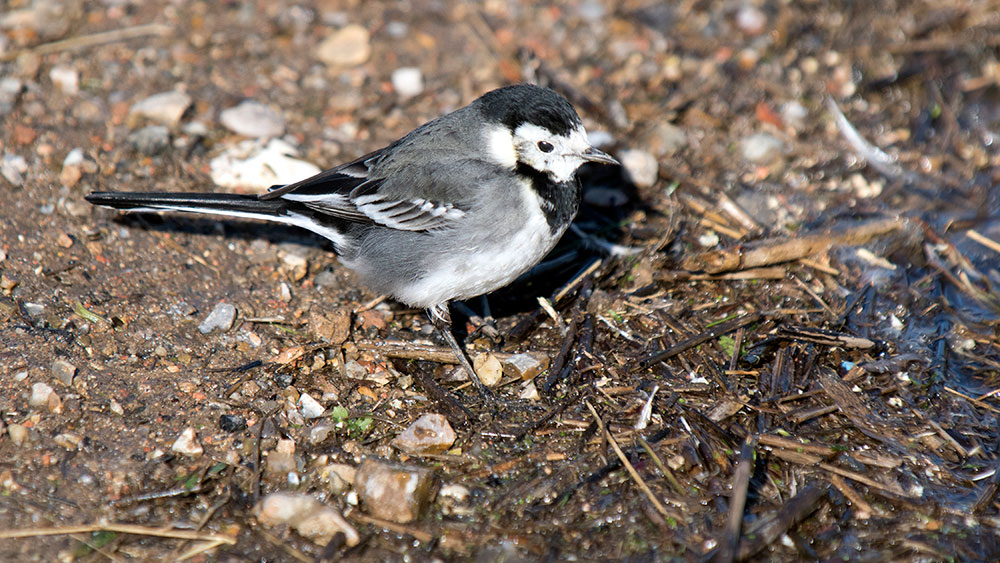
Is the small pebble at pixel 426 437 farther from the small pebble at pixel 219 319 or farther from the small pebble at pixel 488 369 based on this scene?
the small pebble at pixel 219 319

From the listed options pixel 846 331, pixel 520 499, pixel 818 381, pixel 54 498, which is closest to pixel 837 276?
pixel 846 331

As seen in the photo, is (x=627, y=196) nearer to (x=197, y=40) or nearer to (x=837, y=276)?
(x=837, y=276)

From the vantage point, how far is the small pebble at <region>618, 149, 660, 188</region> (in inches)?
240

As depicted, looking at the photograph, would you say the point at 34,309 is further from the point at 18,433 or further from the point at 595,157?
the point at 595,157

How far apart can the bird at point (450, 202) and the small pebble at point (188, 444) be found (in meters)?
1.35

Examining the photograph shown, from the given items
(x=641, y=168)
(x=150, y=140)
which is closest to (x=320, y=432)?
(x=150, y=140)

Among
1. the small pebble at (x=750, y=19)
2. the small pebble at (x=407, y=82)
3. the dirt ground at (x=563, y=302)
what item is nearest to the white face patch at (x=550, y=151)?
the dirt ground at (x=563, y=302)

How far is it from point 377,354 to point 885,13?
5435 millimetres

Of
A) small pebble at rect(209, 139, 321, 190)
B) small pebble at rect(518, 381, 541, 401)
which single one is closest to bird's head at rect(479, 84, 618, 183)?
small pebble at rect(518, 381, 541, 401)

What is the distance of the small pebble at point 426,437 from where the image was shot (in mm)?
4230

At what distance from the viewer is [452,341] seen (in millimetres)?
4875

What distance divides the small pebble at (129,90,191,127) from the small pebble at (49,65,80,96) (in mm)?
467

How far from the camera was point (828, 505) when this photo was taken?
13.1ft

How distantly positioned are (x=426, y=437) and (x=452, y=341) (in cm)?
76
